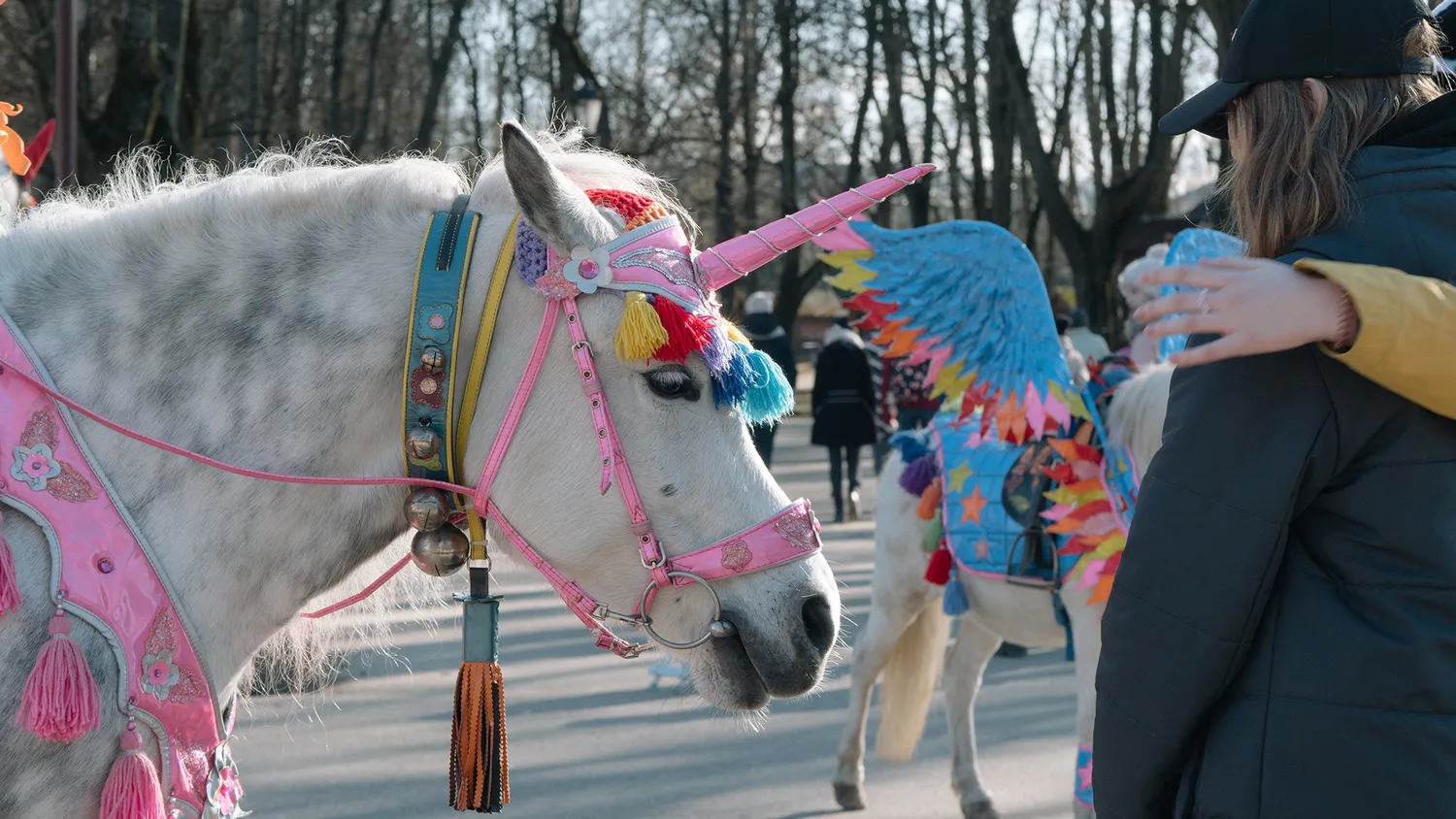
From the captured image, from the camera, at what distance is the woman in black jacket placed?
1424 millimetres

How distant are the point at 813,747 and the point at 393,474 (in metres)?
4.23

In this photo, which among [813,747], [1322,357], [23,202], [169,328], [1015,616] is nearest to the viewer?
[1322,357]

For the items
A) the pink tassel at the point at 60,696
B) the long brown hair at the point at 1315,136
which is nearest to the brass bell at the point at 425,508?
the pink tassel at the point at 60,696

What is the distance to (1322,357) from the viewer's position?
1.43 meters

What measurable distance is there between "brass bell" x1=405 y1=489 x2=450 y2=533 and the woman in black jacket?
1016mm

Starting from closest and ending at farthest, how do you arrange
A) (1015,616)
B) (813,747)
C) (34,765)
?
(34,765), (1015,616), (813,747)

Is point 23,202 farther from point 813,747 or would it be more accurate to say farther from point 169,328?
point 813,747

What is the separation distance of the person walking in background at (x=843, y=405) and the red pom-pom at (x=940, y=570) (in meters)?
7.75

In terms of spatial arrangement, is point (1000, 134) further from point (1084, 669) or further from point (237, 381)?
point (237, 381)

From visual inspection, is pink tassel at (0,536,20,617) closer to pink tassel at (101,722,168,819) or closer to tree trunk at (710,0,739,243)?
pink tassel at (101,722,168,819)

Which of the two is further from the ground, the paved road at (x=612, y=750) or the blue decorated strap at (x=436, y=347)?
the blue decorated strap at (x=436, y=347)

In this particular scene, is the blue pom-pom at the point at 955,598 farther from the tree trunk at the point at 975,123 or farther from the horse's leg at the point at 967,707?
the tree trunk at the point at 975,123

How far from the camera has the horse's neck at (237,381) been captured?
1905mm

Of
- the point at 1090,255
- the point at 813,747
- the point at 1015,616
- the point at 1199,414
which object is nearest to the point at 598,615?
the point at 1199,414
